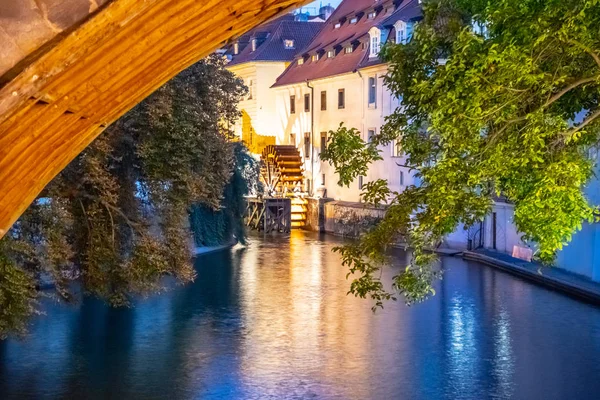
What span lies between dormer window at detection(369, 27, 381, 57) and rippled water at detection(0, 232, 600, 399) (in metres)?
13.6

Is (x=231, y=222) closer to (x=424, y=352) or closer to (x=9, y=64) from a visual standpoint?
(x=424, y=352)

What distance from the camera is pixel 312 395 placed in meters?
15.1

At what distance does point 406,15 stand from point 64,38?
3524cm

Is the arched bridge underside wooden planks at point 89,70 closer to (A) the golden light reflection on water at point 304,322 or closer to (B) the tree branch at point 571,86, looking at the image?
(B) the tree branch at point 571,86

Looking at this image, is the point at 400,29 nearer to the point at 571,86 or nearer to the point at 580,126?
the point at 580,126

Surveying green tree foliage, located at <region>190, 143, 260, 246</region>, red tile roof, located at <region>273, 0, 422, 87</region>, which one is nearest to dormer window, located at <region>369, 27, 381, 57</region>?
red tile roof, located at <region>273, 0, 422, 87</region>

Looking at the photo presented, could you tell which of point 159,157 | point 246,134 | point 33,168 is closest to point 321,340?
point 159,157

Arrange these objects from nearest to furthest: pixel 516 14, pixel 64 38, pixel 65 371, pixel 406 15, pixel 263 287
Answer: pixel 64 38
pixel 516 14
pixel 65 371
pixel 263 287
pixel 406 15

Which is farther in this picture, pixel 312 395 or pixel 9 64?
pixel 312 395

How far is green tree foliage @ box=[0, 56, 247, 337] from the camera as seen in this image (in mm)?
14320

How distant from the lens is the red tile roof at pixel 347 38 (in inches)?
1492

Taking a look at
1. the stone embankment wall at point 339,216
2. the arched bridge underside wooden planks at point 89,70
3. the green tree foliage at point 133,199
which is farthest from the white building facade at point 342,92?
the arched bridge underside wooden planks at point 89,70

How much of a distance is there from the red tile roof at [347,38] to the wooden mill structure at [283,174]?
149 inches

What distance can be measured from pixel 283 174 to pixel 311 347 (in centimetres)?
2447
